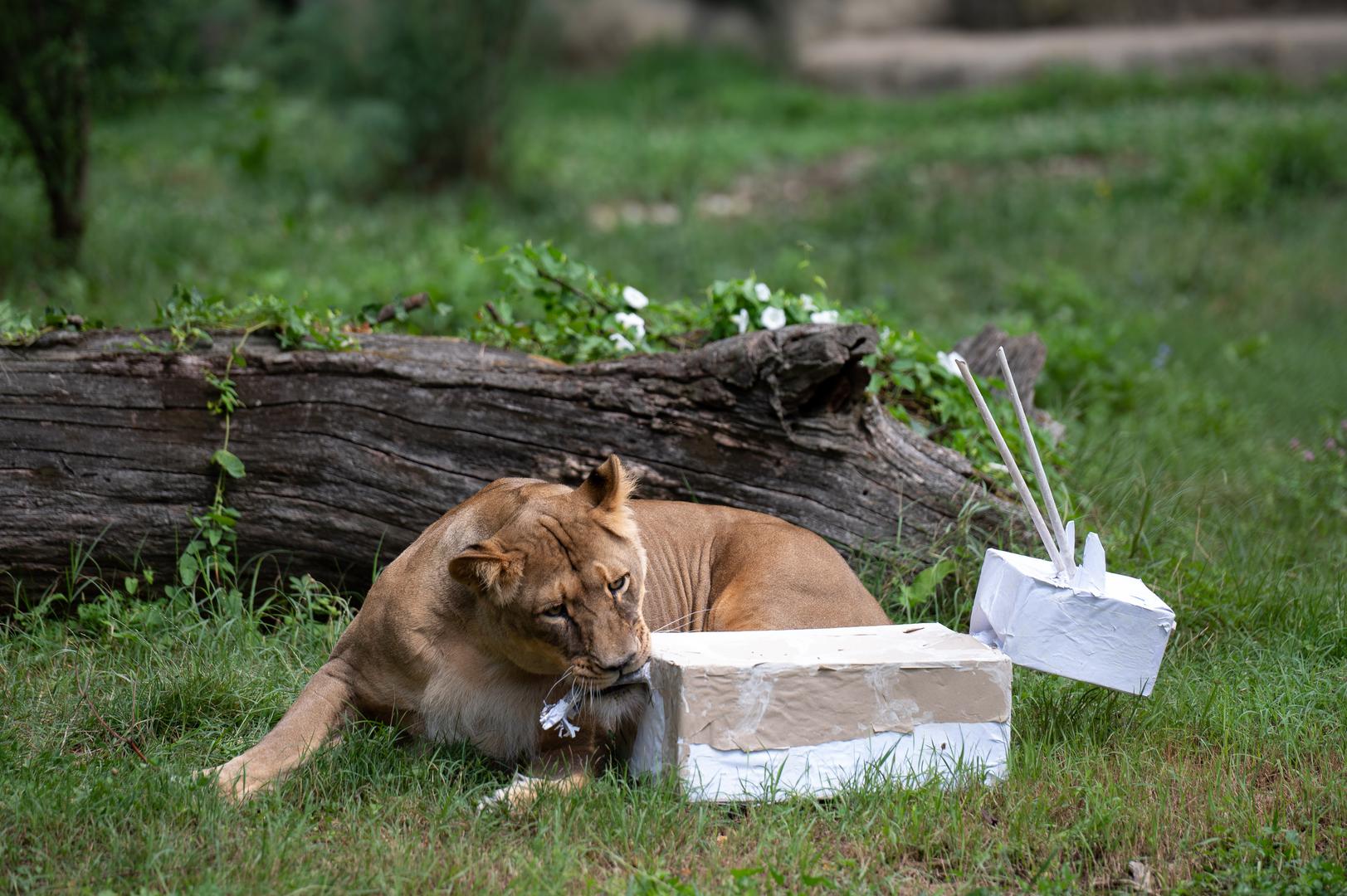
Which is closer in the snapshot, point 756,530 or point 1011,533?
point 756,530

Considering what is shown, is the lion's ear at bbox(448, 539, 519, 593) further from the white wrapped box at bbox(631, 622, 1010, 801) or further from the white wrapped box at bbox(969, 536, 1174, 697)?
the white wrapped box at bbox(969, 536, 1174, 697)

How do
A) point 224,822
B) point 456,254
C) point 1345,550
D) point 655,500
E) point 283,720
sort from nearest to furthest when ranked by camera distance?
point 224,822 → point 283,720 → point 655,500 → point 1345,550 → point 456,254

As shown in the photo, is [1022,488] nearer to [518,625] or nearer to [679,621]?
[679,621]

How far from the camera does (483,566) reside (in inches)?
128

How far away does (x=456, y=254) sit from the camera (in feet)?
27.2

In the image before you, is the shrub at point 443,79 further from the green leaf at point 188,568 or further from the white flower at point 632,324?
the green leaf at point 188,568

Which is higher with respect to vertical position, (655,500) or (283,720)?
(655,500)

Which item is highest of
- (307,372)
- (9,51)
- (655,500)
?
(9,51)

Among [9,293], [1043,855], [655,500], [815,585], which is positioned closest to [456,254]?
[9,293]

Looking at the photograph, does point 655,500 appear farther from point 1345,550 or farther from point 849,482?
point 1345,550

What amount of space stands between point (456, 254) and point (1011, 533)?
4.85 meters

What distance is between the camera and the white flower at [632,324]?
5.04m

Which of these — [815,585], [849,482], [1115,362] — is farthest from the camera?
[1115,362]

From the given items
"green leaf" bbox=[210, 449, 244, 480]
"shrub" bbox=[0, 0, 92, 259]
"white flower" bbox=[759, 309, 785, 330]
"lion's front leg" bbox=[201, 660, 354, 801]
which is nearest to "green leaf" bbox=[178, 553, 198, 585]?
"green leaf" bbox=[210, 449, 244, 480]
